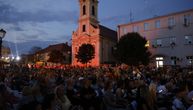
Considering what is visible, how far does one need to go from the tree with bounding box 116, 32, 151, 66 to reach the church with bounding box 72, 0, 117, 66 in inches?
563

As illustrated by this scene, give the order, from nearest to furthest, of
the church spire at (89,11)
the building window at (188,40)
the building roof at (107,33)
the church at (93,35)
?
1. the building window at (188,40)
2. the church at (93,35)
3. the building roof at (107,33)
4. the church spire at (89,11)

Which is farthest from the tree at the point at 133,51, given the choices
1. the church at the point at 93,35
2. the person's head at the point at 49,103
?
the person's head at the point at 49,103

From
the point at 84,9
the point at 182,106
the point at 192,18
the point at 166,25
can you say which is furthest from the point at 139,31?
the point at 182,106

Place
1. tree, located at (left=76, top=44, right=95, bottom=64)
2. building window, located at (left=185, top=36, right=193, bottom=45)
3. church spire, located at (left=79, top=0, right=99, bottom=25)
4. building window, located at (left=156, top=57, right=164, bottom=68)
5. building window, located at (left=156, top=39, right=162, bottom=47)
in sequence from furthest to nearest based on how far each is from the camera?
church spire, located at (left=79, top=0, right=99, bottom=25) → tree, located at (left=76, top=44, right=95, bottom=64) → building window, located at (left=156, top=39, right=162, bottom=47) → building window, located at (left=156, top=57, right=164, bottom=68) → building window, located at (left=185, top=36, right=193, bottom=45)

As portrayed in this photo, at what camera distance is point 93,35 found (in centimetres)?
6056

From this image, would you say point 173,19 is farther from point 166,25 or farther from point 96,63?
point 96,63

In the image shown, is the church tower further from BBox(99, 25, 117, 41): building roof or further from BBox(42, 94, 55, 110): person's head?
BBox(42, 94, 55, 110): person's head

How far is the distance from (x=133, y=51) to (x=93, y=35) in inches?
735

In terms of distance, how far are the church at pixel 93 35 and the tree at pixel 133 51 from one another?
14.3 metres

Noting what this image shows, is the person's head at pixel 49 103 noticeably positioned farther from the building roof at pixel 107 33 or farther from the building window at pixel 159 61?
the building roof at pixel 107 33

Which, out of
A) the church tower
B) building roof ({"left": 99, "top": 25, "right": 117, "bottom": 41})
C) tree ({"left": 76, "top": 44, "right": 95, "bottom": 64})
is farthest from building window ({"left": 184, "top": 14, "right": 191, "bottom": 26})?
the church tower

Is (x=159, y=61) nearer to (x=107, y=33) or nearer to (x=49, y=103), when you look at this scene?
(x=107, y=33)

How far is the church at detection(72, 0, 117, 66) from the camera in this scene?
194 feet

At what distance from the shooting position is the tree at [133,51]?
141 ft
